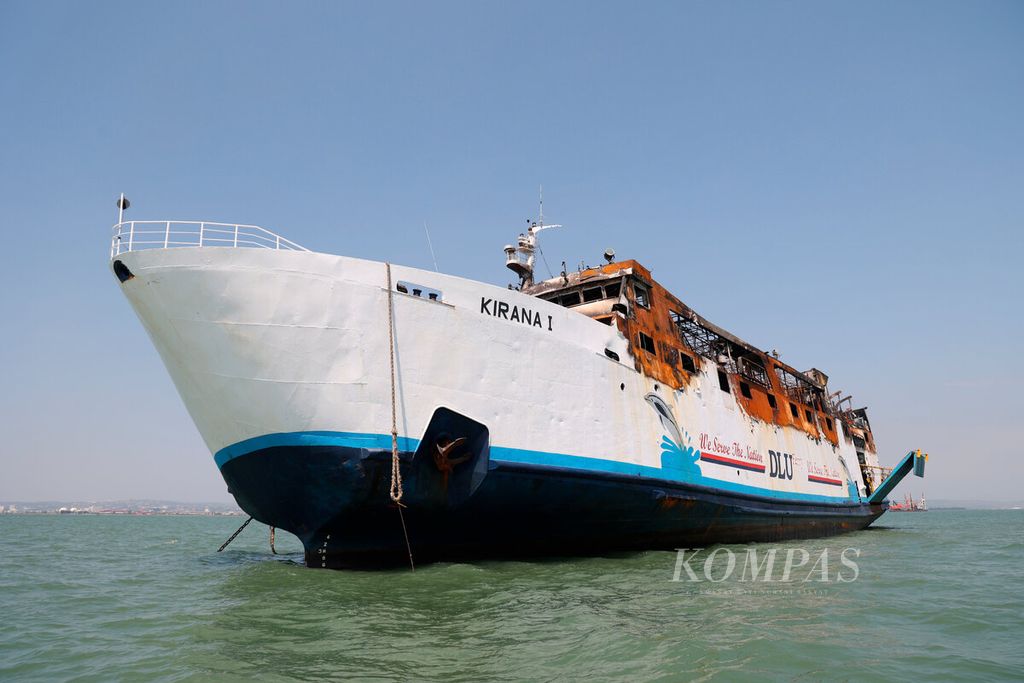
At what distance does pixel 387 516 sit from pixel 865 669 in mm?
6613

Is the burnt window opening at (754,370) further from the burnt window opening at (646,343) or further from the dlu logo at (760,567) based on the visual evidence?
the burnt window opening at (646,343)

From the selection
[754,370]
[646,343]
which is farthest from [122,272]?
[754,370]

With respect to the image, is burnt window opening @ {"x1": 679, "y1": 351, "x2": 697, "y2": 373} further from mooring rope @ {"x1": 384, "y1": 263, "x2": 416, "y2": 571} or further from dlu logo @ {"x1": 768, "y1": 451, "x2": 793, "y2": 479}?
mooring rope @ {"x1": 384, "y1": 263, "x2": 416, "y2": 571}

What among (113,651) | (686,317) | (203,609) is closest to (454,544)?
(203,609)

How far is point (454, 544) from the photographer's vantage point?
10.4m

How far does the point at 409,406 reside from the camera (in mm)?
9570

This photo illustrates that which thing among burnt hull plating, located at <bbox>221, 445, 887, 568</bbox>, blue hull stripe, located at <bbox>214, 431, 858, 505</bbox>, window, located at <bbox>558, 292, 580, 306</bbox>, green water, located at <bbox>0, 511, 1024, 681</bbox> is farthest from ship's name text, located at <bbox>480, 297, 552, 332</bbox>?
green water, located at <bbox>0, 511, 1024, 681</bbox>

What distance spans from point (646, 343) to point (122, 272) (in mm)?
10293

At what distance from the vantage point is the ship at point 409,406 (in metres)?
9.17

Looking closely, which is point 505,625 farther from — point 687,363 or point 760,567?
point 687,363

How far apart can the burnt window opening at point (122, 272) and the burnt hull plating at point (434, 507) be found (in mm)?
3291

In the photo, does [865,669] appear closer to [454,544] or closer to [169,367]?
[454,544]

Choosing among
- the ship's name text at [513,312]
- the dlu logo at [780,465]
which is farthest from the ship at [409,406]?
the dlu logo at [780,465]

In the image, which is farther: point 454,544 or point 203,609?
point 454,544
